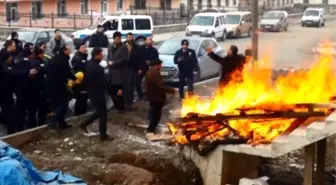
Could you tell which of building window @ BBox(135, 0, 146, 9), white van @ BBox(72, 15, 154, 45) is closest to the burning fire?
white van @ BBox(72, 15, 154, 45)

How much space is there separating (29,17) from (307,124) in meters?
39.7

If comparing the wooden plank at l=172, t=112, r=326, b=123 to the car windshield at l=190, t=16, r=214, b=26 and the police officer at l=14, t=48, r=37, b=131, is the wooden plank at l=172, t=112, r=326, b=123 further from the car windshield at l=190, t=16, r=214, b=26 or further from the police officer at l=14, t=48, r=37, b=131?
the car windshield at l=190, t=16, r=214, b=26

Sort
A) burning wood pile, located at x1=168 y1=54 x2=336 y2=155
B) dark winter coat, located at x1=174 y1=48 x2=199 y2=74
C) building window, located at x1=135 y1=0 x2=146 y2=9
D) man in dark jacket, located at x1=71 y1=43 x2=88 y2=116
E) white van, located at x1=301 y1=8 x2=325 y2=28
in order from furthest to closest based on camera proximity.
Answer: building window, located at x1=135 y1=0 x2=146 y2=9 → white van, located at x1=301 y1=8 x2=325 y2=28 → dark winter coat, located at x1=174 y1=48 x2=199 y2=74 → man in dark jacket, located at x1=71 y1=43 x2=88 y2=116 → burning wood pile, located at x1=168 y1=54 x2=336 y2=155

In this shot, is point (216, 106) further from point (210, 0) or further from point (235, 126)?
point (210, 0)

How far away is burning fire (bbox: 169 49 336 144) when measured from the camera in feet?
30.0

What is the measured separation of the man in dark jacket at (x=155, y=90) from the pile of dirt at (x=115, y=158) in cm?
41

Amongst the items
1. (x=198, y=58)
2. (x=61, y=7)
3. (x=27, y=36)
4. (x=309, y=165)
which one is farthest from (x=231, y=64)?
(x=61, y=7)

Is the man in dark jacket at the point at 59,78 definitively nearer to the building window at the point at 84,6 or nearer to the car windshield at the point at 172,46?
the car windshield at the point at 172,46

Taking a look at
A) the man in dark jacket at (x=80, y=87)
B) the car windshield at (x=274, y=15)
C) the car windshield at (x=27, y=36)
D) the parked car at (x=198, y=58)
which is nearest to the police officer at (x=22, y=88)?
the man in dark jacket at (x=80, y=87)

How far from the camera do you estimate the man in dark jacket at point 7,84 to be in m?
12.0

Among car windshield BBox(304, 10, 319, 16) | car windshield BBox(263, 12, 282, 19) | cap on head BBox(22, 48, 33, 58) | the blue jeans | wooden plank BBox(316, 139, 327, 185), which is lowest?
wooden plank BBox(316, 139, 327, 185)

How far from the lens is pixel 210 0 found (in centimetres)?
6306

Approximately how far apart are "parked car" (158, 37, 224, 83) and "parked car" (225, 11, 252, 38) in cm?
1891

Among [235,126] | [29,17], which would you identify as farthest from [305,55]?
[29,17]
